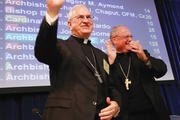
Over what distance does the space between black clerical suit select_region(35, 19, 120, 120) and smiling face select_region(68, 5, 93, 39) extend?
0.14 metres

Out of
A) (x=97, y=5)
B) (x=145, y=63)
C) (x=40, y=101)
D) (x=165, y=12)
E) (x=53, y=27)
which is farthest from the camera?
(x=165, y=12)

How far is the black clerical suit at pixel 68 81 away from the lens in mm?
1007

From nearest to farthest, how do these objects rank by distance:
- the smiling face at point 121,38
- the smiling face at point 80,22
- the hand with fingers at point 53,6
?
the hand with fingers at point 53,6 → the smiling face at point 80,22 → the smiling face at point 121,38

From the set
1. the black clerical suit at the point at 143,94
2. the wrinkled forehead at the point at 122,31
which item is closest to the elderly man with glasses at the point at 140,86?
the black clerical suit at the point at 143,94

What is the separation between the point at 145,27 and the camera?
A: 342 cm

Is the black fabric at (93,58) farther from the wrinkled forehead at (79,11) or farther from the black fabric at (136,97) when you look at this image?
the black fabric at (136,97)

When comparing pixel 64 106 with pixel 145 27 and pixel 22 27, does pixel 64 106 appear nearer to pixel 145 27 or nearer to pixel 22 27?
pixel 22 27

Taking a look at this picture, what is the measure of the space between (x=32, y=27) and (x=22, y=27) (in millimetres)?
128

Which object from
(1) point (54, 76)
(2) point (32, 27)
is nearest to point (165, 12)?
(2) point (32, 27)

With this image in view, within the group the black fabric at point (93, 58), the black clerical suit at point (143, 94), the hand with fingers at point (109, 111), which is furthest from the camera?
the black clerical suit at point (143, 94)

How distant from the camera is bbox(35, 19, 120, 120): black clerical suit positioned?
3.30ft

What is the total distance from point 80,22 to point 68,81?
493 mm

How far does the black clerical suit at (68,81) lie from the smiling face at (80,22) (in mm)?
139

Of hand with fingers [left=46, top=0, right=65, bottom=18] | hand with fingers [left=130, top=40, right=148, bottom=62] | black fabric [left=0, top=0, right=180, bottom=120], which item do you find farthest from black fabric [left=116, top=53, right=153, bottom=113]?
black fabric [left=0, top=0, right=180, bottom=120]
